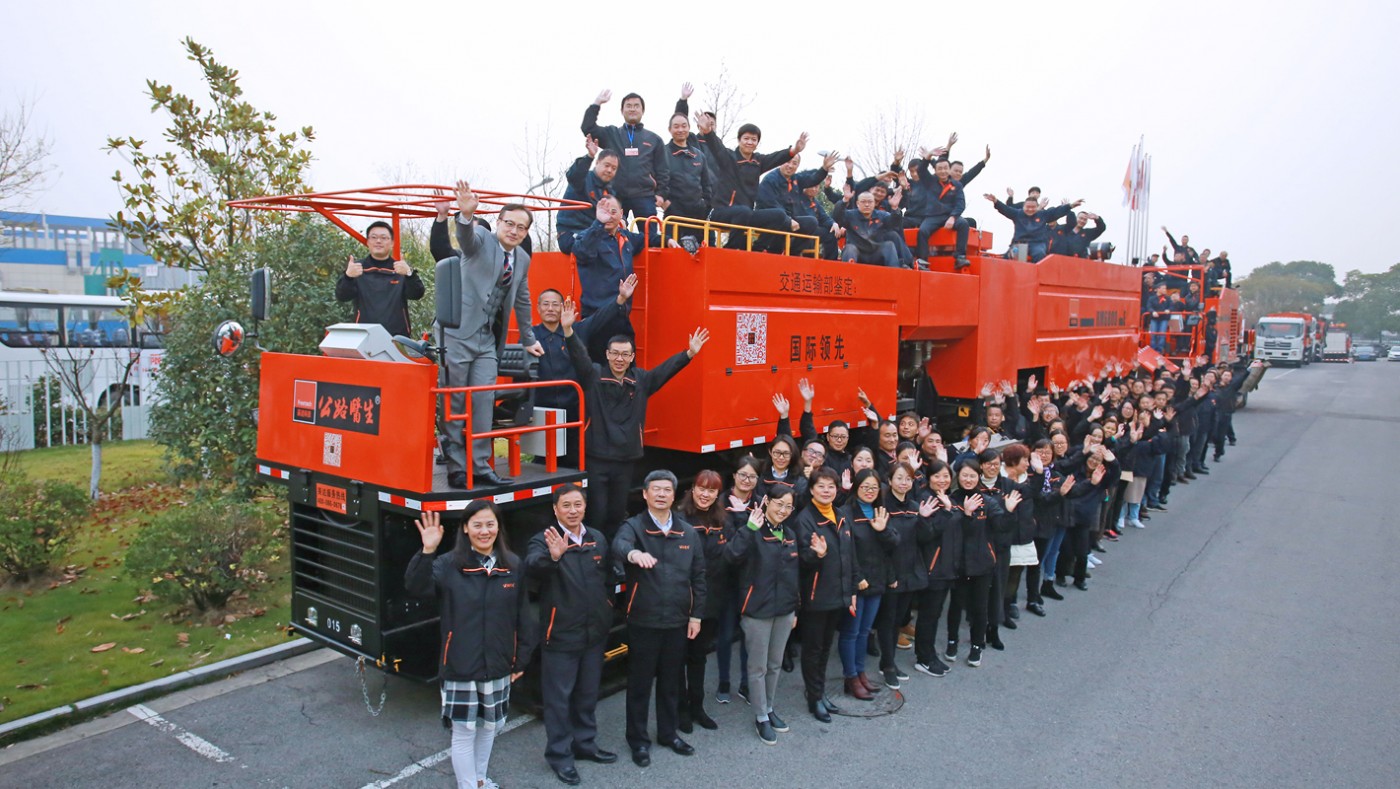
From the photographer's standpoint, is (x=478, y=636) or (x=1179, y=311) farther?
(x=1179, y=311)

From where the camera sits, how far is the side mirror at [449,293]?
191 inches

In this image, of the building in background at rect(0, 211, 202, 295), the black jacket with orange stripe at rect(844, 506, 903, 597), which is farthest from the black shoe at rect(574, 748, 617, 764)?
the building in background at rect(0, 211, 202, 295)

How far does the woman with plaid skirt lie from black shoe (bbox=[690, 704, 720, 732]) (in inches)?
54.6

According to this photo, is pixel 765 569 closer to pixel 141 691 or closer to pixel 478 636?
pixel 478 636

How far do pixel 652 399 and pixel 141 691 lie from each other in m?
3.95

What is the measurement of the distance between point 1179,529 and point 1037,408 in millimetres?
2551

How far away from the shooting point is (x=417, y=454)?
5062mm

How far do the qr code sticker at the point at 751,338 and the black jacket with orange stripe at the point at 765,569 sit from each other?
1882 mm

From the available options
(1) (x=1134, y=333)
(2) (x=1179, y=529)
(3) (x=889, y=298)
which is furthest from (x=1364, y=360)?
(3) (x=889, y=298)

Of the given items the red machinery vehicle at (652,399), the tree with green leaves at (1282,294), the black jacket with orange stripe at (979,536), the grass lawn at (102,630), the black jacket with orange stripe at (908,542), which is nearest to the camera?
the red machinery vehicle at (652,399)

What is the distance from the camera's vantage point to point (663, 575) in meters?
5.10

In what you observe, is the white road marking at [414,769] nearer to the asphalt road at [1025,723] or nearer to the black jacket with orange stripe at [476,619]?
the asphalt road at [1025,723]

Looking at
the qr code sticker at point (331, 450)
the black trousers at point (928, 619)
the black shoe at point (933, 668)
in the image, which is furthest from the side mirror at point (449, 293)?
the black shoe at point (933, 668)

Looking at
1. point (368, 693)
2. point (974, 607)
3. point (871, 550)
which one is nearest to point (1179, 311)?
point (974, 607)
